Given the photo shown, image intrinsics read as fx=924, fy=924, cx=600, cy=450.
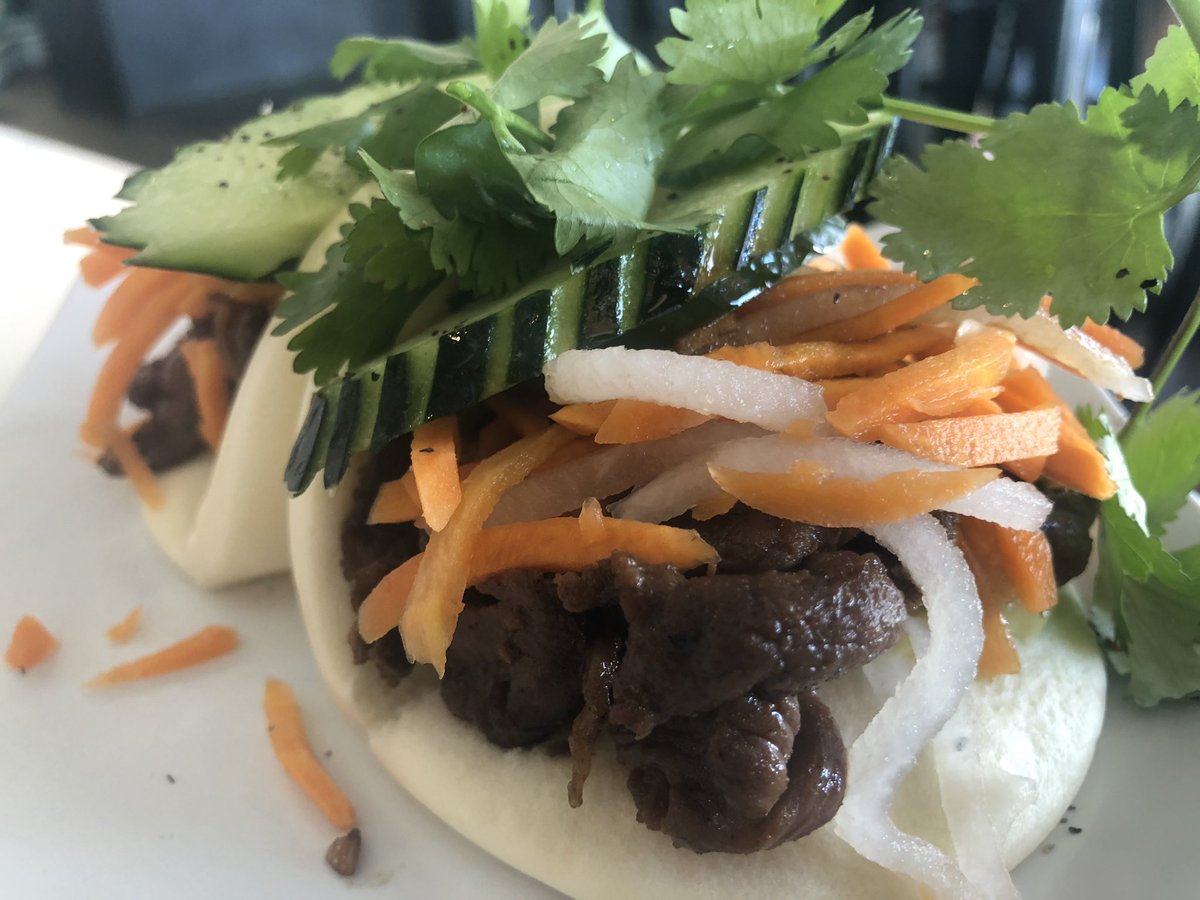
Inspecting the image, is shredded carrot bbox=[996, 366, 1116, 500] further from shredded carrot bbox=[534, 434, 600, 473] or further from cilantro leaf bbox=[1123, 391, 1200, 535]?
shredded carrot bbox=[534, 434, 600, 473]

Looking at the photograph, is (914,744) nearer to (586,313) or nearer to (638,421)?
(638,421)

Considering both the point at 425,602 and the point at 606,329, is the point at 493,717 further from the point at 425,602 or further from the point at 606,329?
the point at 606,329

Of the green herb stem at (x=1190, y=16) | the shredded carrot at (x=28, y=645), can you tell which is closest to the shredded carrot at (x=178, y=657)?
the shredded carrot at (x=28, y=645)

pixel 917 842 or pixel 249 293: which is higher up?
pixel 249 293

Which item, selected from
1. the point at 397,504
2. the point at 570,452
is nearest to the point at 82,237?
the point at 397,504

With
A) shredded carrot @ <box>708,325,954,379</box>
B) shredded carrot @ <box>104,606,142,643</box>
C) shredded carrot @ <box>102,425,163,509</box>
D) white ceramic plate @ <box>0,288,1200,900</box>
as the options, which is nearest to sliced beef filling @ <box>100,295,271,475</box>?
shredded carrot @ <box>102,425,163,509</box>

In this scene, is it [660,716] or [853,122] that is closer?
[660,716]

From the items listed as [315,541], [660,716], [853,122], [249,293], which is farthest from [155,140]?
[660,716]
